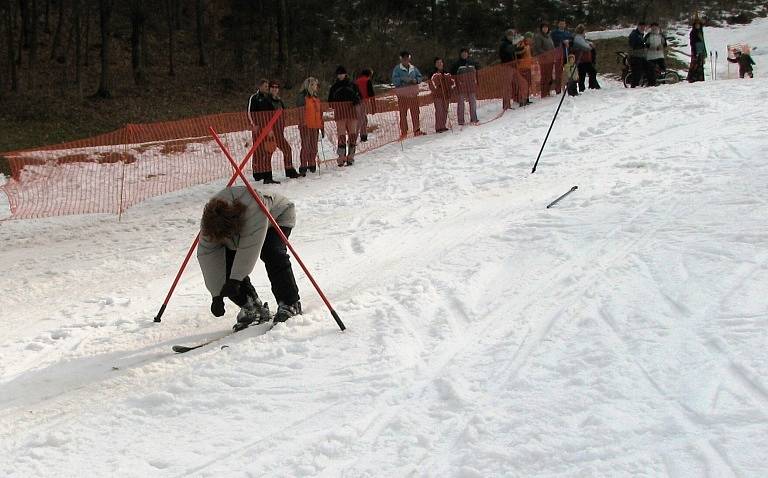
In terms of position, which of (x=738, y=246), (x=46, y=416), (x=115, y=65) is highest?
(x=115, y=65)

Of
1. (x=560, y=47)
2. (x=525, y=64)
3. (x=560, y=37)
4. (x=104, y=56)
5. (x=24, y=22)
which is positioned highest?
(x=24, y=22)

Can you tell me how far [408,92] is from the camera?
14.6 meters

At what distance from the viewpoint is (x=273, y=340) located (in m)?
6.03

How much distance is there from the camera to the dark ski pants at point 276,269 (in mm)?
6320

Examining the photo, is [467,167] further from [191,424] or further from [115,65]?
[115,65]

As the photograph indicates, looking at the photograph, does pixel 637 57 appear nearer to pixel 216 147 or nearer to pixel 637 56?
pixel 637 56

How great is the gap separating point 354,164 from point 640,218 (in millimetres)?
6241

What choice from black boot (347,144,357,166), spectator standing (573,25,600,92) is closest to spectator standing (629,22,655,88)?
spectator standing (573,25,600,92)

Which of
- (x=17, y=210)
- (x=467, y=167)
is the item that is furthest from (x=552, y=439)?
(x=17, y=210)

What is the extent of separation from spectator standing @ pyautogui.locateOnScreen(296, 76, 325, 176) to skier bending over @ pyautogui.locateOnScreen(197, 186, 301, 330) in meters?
6.51

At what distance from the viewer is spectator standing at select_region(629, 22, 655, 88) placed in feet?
54.1

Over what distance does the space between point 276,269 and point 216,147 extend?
7.23 m

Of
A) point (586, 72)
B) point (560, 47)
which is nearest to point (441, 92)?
point (560, 47)

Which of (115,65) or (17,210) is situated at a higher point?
(115,65)
